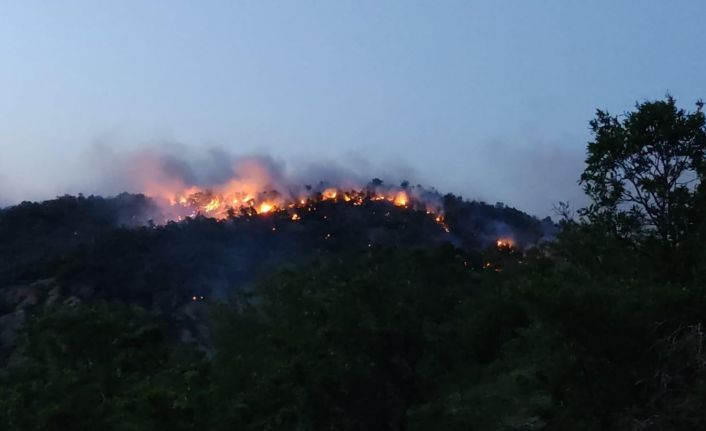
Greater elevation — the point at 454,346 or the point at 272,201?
the point at 272,201

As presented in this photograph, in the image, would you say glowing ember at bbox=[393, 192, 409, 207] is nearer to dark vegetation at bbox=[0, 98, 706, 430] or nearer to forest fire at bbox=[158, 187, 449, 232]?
forest fire at bbox=[158, 187, 449, 232]

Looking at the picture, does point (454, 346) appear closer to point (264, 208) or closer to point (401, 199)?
point (264, 208)

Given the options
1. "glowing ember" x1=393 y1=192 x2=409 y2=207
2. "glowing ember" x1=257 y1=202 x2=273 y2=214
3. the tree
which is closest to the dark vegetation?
the tree

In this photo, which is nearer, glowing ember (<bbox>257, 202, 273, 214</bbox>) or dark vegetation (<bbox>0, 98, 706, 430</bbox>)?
dark vegetation (<bbox>0, 98, 706, 430</bbox>)

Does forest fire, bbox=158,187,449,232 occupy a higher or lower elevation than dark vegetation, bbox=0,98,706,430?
higher

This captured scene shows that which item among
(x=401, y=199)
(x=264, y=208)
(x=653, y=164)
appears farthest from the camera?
(x=401, y=199)

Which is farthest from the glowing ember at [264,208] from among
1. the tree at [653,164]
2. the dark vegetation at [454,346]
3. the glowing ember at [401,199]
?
the tree at [653,164]

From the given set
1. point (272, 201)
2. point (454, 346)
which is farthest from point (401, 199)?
point (454, 346)

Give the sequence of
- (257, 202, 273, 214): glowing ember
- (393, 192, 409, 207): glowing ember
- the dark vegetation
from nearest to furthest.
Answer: the dark vegetation, (257, 202, 273, 214): glowing ember, (393, 192, 409, 207): glowing ember

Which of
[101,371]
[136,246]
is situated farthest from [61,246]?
[101,371]

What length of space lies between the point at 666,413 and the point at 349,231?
8839cm

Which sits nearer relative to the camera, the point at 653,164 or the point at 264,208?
the point at 653,164

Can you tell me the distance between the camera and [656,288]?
584 inches

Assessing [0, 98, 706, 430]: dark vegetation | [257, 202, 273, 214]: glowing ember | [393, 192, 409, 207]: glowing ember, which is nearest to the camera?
[0, 98, 706, 430]: dark vegetation
